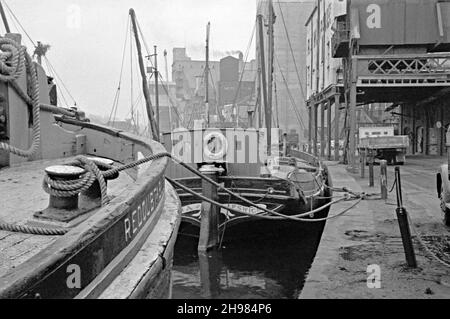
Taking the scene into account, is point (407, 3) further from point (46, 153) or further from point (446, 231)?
point (46, 153)

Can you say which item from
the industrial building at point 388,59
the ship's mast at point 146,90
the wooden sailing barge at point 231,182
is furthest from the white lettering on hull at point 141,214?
the industrial building at point 388,59

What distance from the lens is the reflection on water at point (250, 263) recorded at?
9031 mm

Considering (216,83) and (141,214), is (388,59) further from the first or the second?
(216,83)

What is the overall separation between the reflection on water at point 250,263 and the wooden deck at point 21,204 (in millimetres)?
4492

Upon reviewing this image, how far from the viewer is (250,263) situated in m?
10.7

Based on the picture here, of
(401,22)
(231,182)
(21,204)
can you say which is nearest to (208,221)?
(231,182)

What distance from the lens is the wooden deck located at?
2.55m

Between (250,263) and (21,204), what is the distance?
770 centimetres

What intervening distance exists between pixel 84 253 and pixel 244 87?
73.4 metres

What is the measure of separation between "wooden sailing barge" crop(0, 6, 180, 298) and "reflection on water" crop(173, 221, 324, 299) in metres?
4.77

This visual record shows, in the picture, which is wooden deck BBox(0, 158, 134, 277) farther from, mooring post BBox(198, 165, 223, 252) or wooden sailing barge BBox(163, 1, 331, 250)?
mooring post BBox(198, 165, 223, 252)

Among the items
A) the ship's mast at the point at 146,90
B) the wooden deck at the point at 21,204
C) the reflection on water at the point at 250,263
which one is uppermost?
the ship's mast at the point at 146,90

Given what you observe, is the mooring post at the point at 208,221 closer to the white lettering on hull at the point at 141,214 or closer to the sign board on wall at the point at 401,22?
the white lettering on hull at the point at 141,214
